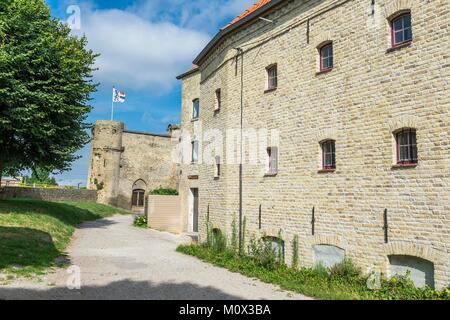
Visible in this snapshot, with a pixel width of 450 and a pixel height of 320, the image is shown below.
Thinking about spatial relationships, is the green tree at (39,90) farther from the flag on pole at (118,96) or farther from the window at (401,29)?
the flag on pole at (118,96)

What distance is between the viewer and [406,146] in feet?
30.4

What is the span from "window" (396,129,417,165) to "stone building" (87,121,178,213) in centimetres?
2587

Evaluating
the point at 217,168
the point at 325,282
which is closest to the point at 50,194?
the point at 217,168

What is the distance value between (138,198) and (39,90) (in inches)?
930

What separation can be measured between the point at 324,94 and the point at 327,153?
1.82 m

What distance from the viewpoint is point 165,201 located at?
23.7 meters

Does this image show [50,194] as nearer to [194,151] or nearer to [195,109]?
[194,151]

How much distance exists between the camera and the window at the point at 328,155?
36.6ft

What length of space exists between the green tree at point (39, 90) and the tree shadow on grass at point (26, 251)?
4.37 m

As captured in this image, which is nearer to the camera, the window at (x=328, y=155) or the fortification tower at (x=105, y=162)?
the window at (x=328, y=155)

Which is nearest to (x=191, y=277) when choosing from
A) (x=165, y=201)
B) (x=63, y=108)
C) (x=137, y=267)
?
(x=137, y=267)

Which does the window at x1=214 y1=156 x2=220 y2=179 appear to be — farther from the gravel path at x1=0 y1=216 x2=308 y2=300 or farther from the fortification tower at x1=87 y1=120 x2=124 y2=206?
the fortification tower at x1=87 y1=120 x2=124 y2=206

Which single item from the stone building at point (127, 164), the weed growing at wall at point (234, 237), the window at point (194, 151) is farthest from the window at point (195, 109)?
the stone building at point (127, 164)
